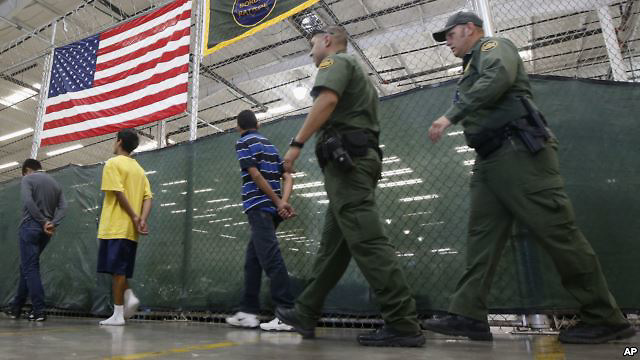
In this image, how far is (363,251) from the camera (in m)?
2.00

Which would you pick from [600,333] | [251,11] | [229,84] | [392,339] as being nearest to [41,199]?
[251,11]

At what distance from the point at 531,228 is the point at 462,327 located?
553mm

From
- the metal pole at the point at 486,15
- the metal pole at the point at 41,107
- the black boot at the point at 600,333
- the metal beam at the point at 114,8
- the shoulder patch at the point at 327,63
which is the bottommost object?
the black boot at the point at 600,333

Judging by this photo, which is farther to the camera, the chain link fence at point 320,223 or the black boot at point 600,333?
the chain link fence at point 320,223

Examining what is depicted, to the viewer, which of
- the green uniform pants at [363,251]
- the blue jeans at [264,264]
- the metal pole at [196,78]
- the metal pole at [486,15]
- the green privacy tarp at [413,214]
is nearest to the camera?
the green uniform pants at [363,251]

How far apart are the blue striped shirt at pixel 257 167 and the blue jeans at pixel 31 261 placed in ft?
7.31

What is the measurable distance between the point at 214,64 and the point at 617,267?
10113mm

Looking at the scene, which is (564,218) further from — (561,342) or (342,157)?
(342,157)

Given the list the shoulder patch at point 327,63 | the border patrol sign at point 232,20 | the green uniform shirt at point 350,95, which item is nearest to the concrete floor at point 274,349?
the green uniform shirt at point 350,95

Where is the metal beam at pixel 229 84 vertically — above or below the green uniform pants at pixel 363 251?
above

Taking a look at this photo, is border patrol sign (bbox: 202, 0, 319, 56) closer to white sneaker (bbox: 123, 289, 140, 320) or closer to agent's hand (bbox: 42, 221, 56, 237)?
agent's hand (bbox: 42, 221, 56, 237)

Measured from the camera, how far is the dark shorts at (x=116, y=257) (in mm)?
3215

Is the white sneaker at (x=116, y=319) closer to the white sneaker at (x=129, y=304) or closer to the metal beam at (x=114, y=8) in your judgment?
the white sneaker at (x=129, y=304)

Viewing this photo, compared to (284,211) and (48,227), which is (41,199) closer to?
(48,227)
